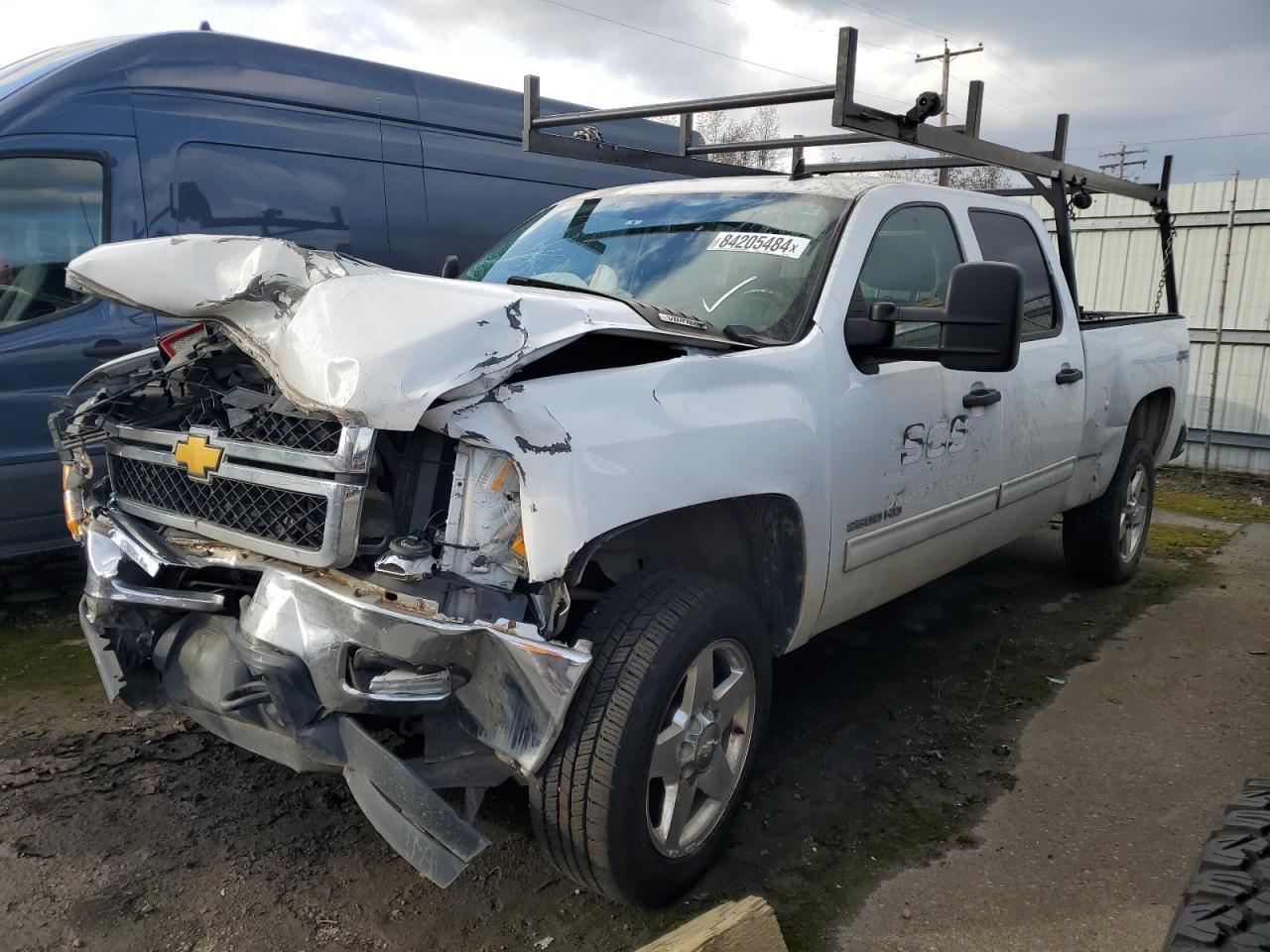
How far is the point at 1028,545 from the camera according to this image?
6355mm

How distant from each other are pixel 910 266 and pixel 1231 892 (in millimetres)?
2392

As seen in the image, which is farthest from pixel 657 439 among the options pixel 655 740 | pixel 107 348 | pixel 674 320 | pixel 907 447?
pixel 107 348

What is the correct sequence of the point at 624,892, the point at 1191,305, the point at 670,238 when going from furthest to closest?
the point at 1191,305 < the point at 670,238 < the point at 624,892

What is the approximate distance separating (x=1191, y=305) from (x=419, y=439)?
34.0ft

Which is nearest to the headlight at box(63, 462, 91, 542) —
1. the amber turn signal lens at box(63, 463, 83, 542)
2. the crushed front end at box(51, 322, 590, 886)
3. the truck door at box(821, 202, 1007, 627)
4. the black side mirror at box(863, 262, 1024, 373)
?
the amber turn signal lens at box(63, 463, 83, 542)

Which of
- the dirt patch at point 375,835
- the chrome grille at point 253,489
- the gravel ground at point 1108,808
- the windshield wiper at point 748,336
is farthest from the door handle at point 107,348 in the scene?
the gravel ground at point 1108,808

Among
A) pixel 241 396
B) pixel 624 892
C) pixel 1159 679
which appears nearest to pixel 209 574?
pixel 241 396

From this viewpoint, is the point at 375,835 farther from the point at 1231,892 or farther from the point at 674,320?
the point at 1231,892

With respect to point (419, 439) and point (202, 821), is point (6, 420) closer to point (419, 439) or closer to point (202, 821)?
point (202, 821)

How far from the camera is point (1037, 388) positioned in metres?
4.11

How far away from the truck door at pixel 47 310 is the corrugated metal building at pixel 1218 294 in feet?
28.9

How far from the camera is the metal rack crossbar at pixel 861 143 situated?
3189 mm

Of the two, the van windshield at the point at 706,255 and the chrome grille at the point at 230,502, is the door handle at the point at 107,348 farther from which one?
the chrome grille at the point at 230,502

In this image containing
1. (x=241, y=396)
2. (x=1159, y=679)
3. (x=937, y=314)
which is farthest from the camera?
(x=1159, y=679)
